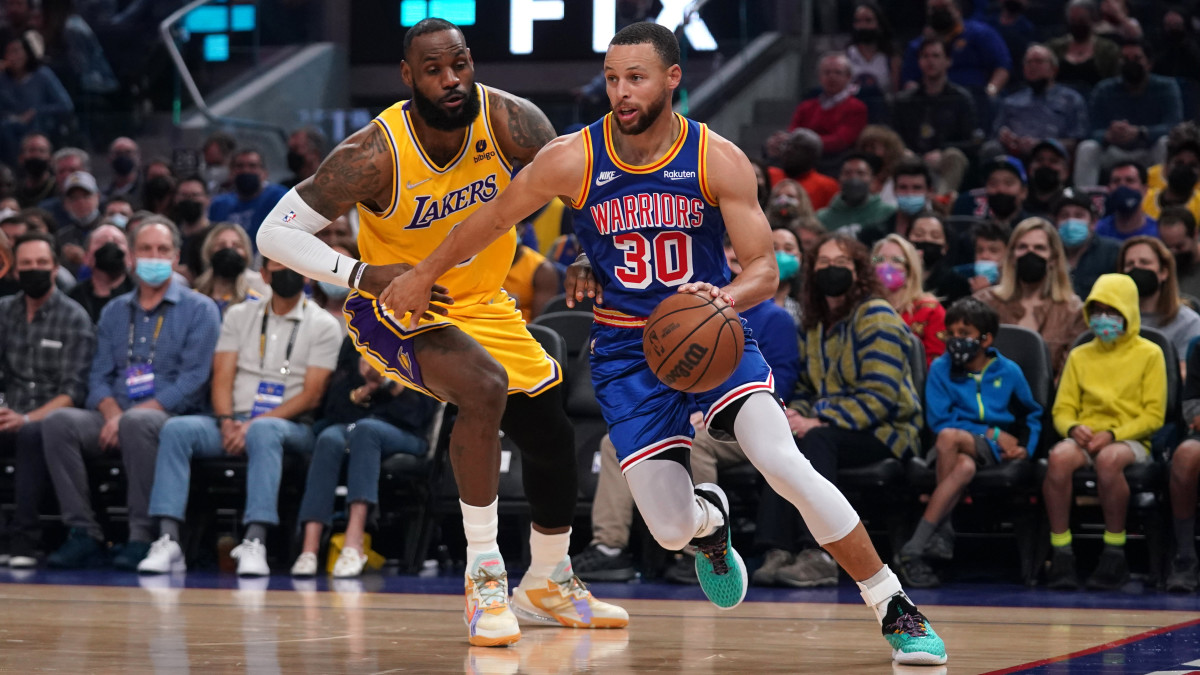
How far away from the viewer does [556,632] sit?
5145 mm

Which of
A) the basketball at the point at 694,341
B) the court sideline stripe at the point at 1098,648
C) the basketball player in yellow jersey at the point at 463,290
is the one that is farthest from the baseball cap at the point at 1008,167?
the basketball at the point at 694,341

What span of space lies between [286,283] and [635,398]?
145 inches

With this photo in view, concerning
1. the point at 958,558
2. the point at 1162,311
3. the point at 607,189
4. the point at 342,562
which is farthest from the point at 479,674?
the point at 1162,311

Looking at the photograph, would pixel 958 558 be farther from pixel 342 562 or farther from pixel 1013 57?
pixel 1013 57

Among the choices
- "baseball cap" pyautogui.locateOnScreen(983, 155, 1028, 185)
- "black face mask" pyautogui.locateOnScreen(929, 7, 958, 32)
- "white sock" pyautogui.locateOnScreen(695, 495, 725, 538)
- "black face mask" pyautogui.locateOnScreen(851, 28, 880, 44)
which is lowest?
"white sock" pyautogui.locateOnScreen(695, 495, 725, 538)

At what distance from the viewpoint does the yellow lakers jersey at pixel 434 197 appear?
4965 mm

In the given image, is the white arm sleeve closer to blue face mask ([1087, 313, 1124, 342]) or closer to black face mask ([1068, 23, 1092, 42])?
blue face mask ([1087, 313, 1124, 342])

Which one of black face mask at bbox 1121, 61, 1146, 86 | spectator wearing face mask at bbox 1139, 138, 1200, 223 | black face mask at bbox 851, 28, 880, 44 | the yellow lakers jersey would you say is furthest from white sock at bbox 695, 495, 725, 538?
black face mask at bbox 851, 28, 880, 44

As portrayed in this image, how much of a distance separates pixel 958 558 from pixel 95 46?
999 centimetres

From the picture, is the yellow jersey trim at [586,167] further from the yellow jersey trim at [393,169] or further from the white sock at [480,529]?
the white sock at [480,529]

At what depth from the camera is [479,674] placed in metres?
4.06

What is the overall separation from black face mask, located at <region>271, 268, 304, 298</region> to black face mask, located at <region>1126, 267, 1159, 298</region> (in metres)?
4.21

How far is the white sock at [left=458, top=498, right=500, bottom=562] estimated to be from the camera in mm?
4910

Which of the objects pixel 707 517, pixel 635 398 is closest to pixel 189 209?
pixel 635 398
